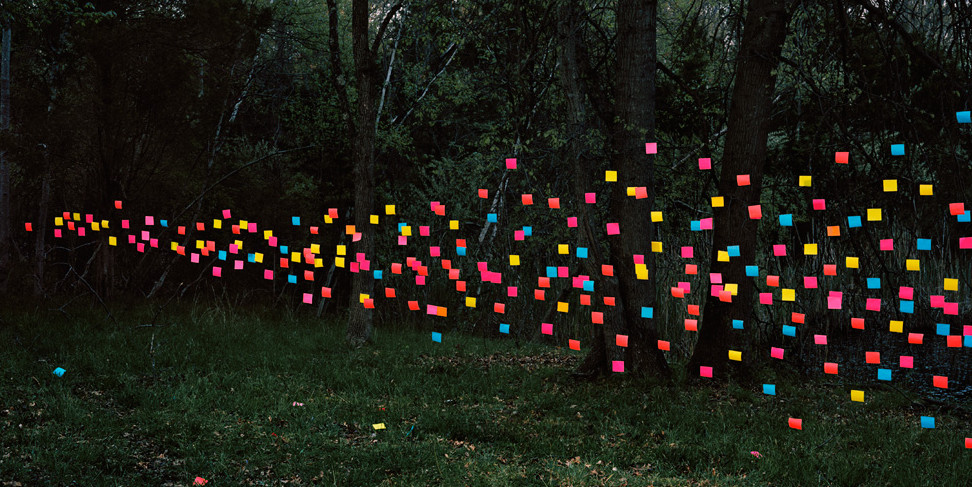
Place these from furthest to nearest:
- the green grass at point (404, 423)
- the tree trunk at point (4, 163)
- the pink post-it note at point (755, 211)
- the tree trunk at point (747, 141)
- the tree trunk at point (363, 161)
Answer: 1. the tree trunk at point (4, 163)
2. the tree trunk at point (363, 161)
3. the tree trunk at point (747, 141)
4. the pink post-it note at point (755, 211)
5. the green grass at point (404, 423)

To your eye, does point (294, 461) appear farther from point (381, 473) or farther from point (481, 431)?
point (481, 431)

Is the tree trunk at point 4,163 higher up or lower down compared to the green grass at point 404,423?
higher up

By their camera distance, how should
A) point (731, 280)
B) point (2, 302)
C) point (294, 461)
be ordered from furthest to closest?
point (2, 302)
point (731, 280)
point (294, 461)

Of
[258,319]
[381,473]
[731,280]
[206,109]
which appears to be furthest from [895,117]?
[206,109]

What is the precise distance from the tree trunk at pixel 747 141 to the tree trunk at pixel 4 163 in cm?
976

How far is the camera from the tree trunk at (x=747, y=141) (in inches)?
298

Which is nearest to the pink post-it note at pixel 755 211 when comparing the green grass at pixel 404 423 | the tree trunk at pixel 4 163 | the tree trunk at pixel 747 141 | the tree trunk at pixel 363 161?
the tree trunk at pixel 747 141

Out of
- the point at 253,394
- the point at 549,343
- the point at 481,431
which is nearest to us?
the point at 481,431

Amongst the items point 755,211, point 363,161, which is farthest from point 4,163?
point 755,211

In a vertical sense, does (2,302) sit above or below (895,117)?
below

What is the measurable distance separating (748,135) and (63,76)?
10723 mm

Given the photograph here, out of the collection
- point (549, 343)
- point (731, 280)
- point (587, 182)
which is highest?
point (587, 182)

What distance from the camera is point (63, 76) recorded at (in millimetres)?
12414

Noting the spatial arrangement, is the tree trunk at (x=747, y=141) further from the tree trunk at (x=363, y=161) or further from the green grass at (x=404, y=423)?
the tree trunk at (x=363, y=161)
